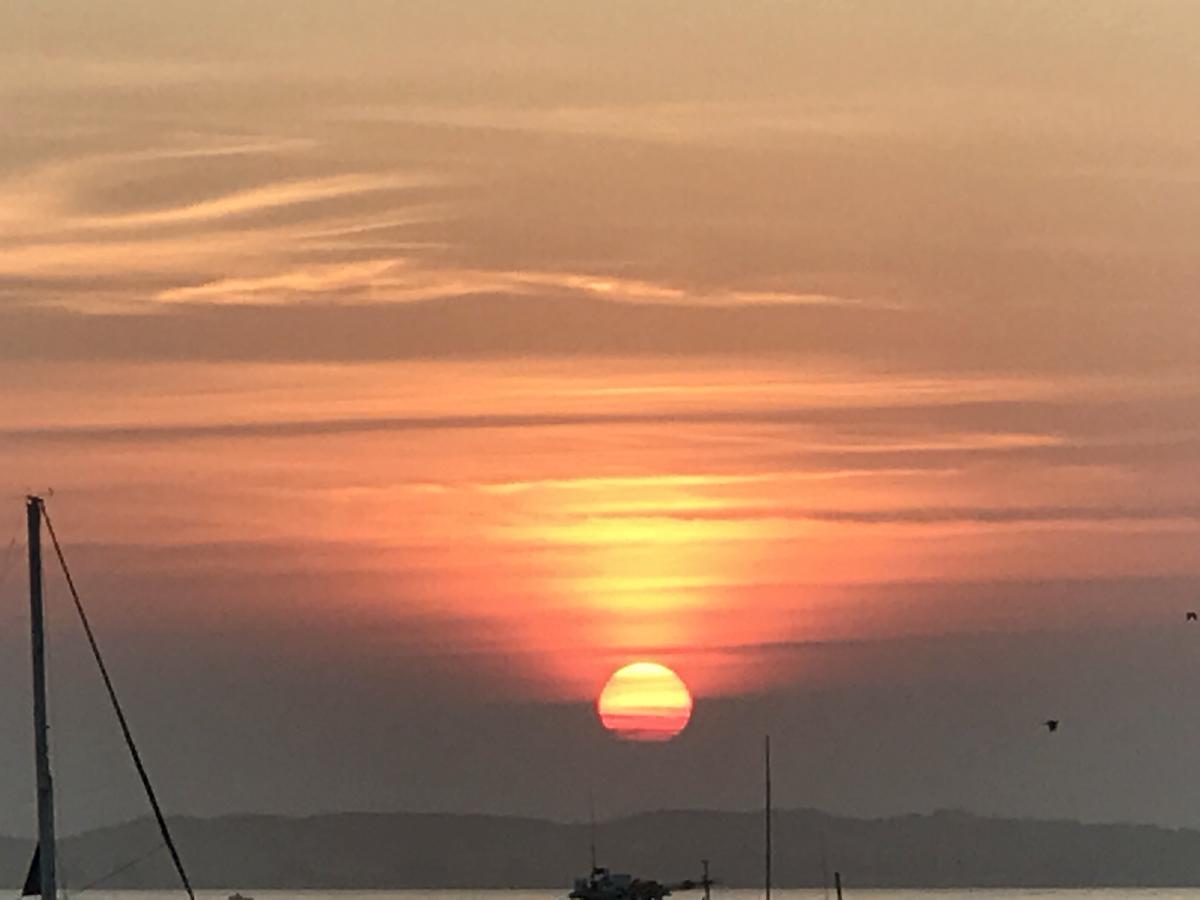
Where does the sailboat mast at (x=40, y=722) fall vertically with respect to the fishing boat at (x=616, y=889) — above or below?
below

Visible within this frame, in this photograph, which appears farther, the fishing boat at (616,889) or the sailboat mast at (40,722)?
the fishing boat at (616,889)

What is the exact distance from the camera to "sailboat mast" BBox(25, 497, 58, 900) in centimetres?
6925

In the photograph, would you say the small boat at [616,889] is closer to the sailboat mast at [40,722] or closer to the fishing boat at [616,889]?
the fishing boat at [616,889]

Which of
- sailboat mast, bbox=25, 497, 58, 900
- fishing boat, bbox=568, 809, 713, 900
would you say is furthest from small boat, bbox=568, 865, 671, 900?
sailboat mast, bbox=25, 497, 58, 900

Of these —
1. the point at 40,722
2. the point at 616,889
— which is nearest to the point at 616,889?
the point at 616,889

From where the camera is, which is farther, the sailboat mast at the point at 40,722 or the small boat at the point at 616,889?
the small boat at the point at 616,889

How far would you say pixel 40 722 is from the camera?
70.1 meters

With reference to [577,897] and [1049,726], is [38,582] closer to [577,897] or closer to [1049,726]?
[1049,726]

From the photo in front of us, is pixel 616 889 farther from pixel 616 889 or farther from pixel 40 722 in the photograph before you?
pixel 40 722

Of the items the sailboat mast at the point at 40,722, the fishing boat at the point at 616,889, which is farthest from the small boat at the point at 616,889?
the sailboat mast at the point at 40,722

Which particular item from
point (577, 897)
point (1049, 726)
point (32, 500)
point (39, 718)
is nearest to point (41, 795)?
point (39, 718)

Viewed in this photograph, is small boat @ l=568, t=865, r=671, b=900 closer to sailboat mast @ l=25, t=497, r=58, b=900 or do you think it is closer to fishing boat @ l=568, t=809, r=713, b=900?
fishing boat @ l=568, t=809, r=713, b=900

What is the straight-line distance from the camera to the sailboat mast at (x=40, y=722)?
2726 inches

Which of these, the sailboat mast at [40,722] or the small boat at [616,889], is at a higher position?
the small boat at [616,889]
